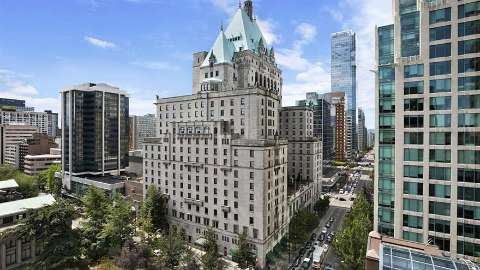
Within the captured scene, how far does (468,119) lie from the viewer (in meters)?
40.0

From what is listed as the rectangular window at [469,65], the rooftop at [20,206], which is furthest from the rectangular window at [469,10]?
the rooftop at [20,206]

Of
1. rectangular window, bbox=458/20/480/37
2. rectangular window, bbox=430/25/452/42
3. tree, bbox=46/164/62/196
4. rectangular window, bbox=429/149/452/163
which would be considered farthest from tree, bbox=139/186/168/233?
rectangular window, bbox=458/20/480/37

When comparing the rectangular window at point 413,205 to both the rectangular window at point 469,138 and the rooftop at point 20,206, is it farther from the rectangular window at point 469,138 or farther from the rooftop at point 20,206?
the rooftop at point 20,206

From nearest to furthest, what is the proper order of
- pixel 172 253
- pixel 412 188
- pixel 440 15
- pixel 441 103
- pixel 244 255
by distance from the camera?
pixel 441 103, pixel 440 15, pixel 412 188, pixel 172 253, pixel 244 255

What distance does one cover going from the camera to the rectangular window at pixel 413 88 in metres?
43.5

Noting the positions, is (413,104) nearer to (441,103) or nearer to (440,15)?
(441,103)

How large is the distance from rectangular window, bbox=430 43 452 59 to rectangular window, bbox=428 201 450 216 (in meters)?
24.4

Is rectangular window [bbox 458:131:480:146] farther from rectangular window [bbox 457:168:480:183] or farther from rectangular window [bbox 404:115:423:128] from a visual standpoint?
rectangular window [bbox 404:115:423:128]

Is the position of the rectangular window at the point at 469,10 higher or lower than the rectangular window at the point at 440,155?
higher

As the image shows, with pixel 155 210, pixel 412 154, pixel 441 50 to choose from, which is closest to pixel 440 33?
pixel 441 50

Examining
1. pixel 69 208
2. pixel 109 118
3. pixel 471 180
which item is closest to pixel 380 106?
pixel 471 180

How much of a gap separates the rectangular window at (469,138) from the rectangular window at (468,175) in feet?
13.7

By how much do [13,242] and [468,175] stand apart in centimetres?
8636

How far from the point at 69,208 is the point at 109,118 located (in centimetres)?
7933
